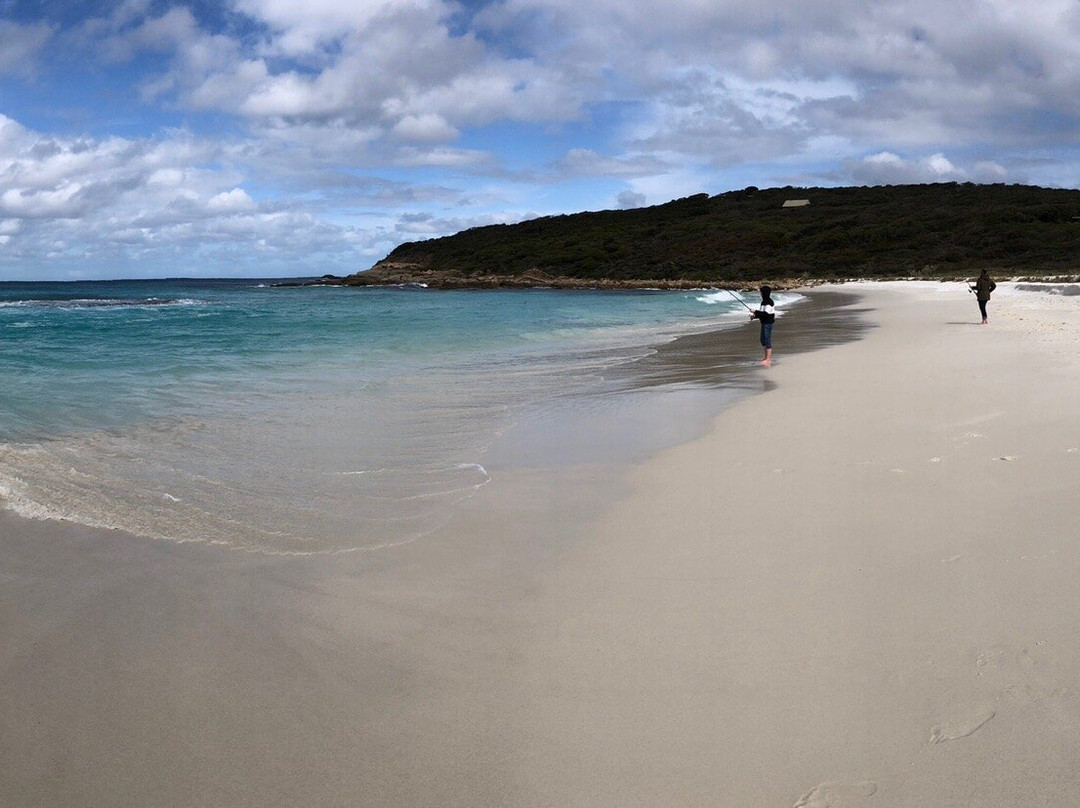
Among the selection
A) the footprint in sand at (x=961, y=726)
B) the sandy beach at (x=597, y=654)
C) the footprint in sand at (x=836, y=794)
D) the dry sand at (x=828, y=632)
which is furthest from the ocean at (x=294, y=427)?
the footprint in sand at (x=961, y=726)

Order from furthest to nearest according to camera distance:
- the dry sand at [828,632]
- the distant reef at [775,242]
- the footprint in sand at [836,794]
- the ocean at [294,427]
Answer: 1. the distant reef at [775,242]
2. the ocean at [294,427]
3. the dry sand at [828,632]
4. the footprint in sand at [836,794]

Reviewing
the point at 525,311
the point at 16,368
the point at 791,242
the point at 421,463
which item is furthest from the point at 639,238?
the point at 421,463

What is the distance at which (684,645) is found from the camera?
10.1 ft

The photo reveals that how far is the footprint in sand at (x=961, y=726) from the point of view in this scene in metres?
2.39

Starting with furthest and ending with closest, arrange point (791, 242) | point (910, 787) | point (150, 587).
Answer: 1. point (791, 242)
2. point (150, 587)
3. point (910, 787)

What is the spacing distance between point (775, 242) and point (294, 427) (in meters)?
67.7

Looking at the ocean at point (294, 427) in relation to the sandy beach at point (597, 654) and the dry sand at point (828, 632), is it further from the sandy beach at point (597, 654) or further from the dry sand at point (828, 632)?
the dry sand at point (828, 632)

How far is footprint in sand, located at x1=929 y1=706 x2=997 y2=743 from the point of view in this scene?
7.85ft

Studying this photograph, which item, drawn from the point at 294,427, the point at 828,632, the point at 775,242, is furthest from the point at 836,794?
the point at 775,242

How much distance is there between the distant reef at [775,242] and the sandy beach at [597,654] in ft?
142

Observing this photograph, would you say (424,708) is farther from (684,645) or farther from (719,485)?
(719,485)

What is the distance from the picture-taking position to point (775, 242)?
70.2 m

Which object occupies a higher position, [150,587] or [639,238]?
[639,238]

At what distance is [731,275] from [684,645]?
61.5 meters
